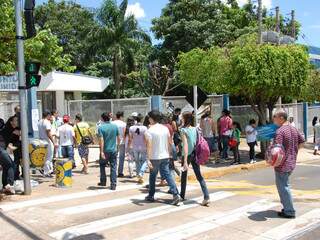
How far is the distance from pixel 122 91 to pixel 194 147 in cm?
3282

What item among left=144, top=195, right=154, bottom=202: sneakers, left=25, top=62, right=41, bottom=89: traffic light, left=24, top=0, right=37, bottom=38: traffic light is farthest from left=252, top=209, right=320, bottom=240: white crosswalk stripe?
left=24, top=0, right=37, bottom=38: traffic light

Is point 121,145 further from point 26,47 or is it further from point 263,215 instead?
point 263,215

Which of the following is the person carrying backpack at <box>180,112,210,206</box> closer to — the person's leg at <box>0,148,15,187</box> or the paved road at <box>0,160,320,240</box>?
the paved road at <box>0,160,320,240</box>

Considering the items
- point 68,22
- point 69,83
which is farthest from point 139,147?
point 68,22

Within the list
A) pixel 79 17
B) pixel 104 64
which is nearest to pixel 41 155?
pixel 104 64

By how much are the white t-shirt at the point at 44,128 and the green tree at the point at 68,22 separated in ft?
98.0

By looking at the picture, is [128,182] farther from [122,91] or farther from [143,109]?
[122,91]

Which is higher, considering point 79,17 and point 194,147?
point 79,17

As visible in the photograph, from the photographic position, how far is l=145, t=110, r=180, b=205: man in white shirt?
9352 millimetres

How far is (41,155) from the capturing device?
12031 mm

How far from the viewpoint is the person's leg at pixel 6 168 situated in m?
10.2

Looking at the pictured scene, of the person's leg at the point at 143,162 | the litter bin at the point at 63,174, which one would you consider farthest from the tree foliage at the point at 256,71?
the litter bin at the point at 63,174

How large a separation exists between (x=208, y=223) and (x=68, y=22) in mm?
39504

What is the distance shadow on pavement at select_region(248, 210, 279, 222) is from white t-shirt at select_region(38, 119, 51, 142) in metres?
6.20
